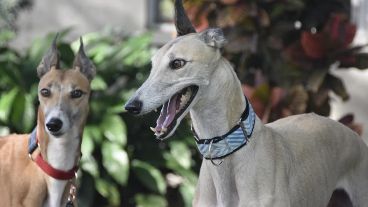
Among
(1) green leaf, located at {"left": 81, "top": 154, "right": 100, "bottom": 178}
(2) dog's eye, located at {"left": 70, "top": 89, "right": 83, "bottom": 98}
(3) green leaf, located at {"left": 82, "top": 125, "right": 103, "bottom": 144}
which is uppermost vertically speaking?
(2) dog's eye, located at {"left": 70, "top": 89, "right": 83, "bottom": 98}

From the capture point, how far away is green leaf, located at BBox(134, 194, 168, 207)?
696cm

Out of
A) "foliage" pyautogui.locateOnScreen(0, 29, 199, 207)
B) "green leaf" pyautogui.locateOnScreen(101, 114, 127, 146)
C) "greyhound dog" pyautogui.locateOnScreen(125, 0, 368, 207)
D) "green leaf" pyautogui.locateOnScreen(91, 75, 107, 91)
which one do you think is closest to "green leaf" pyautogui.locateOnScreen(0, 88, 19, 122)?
"foliage" pyautogui.locateOnScreen(0, 29, 199, 207)

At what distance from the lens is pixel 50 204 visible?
5008 mm

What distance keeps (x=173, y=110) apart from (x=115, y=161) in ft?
10.3

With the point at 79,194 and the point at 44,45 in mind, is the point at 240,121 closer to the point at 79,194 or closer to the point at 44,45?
the point at 79,194

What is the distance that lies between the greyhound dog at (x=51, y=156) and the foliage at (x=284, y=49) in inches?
74.5

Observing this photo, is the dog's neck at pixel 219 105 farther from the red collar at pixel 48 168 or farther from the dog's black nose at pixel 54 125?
the red collar at pixel 48 168

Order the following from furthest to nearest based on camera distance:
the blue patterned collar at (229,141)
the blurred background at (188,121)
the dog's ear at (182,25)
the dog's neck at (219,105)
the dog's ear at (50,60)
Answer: the blurred background at (188,121), the dog's ear at (50,60), the dog's ear at (182,25), the blue patterned collar at (229,141), the dog's neck at (219,105)

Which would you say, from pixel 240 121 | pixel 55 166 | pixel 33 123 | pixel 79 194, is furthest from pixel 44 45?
pixel 240 121

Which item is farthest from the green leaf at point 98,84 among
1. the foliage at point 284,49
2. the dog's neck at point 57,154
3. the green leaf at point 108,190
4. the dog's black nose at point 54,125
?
the dog's black nose at point 54,125

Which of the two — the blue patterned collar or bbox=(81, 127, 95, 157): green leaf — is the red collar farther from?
bbox=(81, 127, 95, 157): green leaf

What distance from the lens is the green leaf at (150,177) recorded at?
6938 millimetres

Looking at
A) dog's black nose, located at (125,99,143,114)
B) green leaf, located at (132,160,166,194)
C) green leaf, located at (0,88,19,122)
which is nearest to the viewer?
dog's black nose, located at (125,99,143,114)

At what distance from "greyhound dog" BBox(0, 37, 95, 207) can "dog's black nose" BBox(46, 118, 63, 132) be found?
0.27ft
